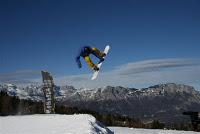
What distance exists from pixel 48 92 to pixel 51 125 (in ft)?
51.7

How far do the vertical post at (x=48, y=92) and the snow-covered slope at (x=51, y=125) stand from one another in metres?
12.1

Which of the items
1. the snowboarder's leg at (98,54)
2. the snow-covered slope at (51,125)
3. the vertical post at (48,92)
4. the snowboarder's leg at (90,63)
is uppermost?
the snowboarder's leg at (98,54)

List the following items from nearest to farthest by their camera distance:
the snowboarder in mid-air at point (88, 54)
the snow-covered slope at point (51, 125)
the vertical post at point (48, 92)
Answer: the snow-covered slope at point (51, 125) < the snowboarder in mid-air at point (88, 54) < the vertical post at point (48, 92)

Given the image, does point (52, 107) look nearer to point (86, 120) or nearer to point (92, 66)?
point (92, 66)

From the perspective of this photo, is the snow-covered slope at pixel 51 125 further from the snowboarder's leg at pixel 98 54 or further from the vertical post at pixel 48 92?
the vertical post at pixel 48 92

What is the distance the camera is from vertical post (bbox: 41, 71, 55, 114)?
37844 mm

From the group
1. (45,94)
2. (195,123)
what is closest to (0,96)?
(45,94)

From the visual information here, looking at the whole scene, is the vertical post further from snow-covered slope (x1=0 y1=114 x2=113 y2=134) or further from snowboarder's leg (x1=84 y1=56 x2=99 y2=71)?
snow-covered slope (x1=0 y1=114 x2=113 y2=134)

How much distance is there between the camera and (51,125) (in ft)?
75.5

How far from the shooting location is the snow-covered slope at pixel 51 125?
69.3 feet

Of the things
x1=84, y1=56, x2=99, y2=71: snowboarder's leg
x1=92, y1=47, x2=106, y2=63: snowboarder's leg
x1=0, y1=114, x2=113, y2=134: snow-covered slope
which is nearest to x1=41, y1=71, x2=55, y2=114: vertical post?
x1=84, y1=56, x2=99, y2=71: snowboarder's leg

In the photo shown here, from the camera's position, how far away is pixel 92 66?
106 feet

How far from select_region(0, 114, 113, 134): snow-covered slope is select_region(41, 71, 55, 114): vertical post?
12084 millimetres

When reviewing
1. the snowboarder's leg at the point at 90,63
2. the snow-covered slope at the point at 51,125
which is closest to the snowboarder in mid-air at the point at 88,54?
the snowboarder's leg at the point at 90,63
